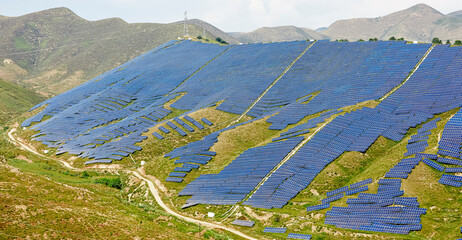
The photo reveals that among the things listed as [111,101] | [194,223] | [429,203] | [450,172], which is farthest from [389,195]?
[111,101]

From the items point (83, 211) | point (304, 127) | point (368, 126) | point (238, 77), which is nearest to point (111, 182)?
point (83, 211)

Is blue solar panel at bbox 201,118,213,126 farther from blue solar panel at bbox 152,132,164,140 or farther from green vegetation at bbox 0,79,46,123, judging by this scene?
green vegetation at bbox 0,79,46,123

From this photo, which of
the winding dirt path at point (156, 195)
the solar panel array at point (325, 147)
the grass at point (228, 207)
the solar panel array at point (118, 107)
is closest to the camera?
the grass at point (228, 207)

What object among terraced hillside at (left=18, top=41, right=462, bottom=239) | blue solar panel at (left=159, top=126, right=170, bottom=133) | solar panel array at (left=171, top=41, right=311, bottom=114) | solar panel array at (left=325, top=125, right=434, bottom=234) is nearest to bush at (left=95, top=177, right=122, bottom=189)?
terraced hillside at (left=18, top=41, right=462, bottom=239)

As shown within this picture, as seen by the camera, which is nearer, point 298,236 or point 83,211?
point 298,236

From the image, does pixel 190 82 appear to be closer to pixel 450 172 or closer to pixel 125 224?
pixel 125 224

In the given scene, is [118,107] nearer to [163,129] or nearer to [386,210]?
[163,129]

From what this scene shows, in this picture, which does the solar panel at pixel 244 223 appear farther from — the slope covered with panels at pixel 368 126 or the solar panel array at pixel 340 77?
the solar panel array at pixel 340 77

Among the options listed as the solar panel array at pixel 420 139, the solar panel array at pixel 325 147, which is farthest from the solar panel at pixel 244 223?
the solar panel array at pixel 420 139

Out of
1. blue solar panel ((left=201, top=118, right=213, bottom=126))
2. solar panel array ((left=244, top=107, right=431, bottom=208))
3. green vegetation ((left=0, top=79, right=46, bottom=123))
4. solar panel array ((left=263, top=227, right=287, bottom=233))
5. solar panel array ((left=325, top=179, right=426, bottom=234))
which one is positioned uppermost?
green vegetation ((left=0, top=79, right=46, bottom=123))

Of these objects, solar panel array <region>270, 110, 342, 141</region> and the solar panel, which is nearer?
the solar panel
